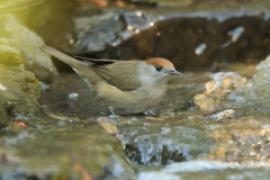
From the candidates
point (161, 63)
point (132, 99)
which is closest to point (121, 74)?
point (132, 99)

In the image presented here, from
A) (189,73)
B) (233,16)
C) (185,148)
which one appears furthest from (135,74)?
(233,16)

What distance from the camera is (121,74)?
7.70 metres

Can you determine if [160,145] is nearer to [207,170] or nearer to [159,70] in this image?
[207,170]

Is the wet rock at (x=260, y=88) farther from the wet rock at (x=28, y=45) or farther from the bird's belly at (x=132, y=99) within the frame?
the wet rock at (x=28, y=45)

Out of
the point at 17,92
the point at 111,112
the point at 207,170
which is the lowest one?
the point at 207,170

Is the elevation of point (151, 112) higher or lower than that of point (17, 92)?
higher

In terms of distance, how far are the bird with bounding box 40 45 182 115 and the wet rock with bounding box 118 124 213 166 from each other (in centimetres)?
108

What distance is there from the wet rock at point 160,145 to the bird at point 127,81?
1.08 metres


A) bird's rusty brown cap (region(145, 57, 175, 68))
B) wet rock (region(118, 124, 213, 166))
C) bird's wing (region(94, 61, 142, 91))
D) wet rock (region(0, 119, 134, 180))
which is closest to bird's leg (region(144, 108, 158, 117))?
bird's wing (region(94, 61, 142, 91))

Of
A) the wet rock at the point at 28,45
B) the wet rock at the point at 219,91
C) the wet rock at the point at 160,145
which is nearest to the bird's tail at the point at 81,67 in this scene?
the wet rock at the point at 28,45

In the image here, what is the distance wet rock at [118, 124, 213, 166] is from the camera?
6145 mm

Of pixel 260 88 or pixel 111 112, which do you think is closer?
pixel 111 112

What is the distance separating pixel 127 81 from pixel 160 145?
1585 millimetres

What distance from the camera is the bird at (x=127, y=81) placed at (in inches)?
296
